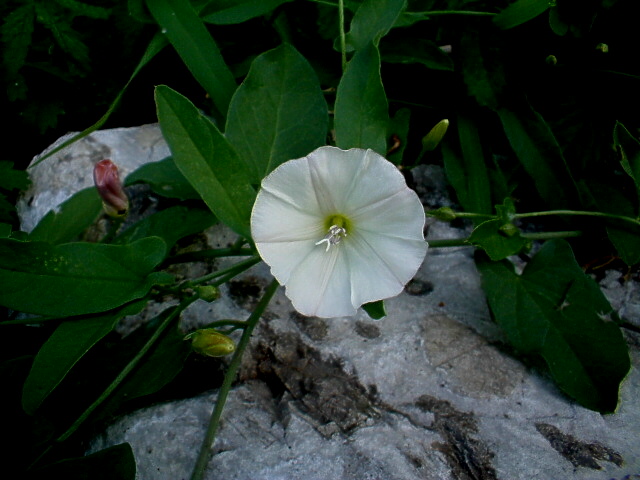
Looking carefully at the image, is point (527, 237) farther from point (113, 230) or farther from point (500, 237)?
point (113, 230)

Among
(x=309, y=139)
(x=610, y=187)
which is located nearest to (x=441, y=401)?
(x=309, y=139)

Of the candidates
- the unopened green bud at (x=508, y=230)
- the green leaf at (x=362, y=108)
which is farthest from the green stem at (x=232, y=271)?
the unopened green bud at (x=508, y=230)

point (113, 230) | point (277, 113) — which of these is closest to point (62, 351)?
point (113, 230)

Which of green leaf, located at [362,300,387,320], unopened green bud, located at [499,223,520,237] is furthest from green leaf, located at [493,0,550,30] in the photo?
green leaf, located at [362,300,387,320]

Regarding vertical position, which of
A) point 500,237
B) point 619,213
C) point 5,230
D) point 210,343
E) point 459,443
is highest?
point 5,230

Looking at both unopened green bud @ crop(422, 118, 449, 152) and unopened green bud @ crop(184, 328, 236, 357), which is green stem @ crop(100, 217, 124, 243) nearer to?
unopened green bud @ crop(184, 328, 236, 357)

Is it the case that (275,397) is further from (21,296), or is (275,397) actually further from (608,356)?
(608,356)

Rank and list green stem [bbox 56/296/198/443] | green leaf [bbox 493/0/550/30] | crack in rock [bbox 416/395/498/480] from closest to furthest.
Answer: crack in rock [bbox 416/395/498/480]
green stem [bbox 56/296/198/443]
green leaf [bbox 493/0/550/30]

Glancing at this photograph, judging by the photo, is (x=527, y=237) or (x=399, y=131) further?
(x=399, y=131)

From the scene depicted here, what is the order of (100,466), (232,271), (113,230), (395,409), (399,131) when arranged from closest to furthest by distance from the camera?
(100,466)
(395,409)
(232,271)
(113,230)
(399,131)
